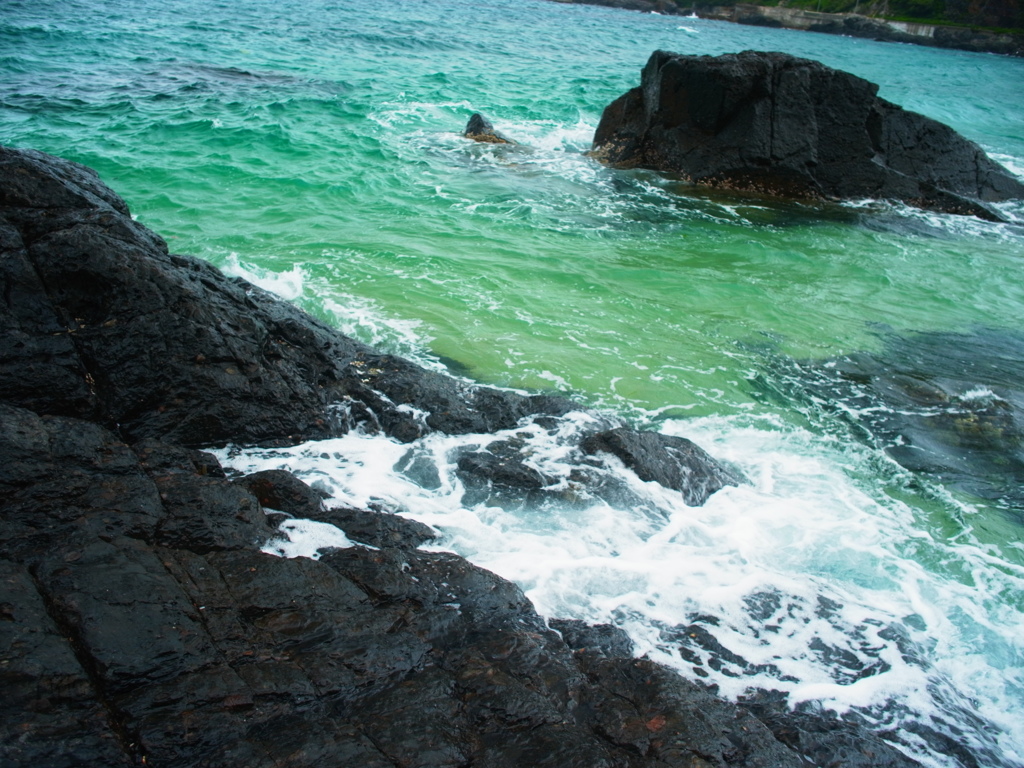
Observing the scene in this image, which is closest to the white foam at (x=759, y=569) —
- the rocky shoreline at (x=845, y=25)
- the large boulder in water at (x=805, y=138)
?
the large boulder in water at (x=805, y=138)

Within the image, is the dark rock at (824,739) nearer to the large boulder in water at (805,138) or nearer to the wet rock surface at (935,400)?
the wet rock surface at (935,400)

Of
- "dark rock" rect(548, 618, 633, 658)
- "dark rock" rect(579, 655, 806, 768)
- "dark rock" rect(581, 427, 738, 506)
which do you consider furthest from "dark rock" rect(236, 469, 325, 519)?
"dark rock" rect(581, 427, 738, 506)

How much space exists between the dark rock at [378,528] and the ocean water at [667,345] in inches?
6.2

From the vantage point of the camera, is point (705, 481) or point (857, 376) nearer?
point (705, 481)

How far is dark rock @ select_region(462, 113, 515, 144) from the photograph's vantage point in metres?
17.9

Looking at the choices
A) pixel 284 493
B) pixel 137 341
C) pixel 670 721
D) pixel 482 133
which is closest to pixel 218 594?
pixel 284 493

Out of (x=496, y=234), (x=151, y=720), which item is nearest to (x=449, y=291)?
(x=496, y=234)

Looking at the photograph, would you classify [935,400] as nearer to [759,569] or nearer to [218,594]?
[759,569]

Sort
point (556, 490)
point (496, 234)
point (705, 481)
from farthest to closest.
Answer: point (496, 234) → point (705, 481) → point (556, 490)

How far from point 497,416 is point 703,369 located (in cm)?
293

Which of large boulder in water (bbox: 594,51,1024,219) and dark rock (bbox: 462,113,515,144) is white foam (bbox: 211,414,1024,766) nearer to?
large boulder in water (bbox: 594,51,1024,219)

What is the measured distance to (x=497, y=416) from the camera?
21.5 feet

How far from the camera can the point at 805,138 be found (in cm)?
Result: 1498

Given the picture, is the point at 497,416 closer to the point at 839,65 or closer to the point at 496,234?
the point at 496,234
